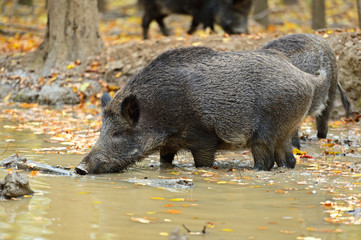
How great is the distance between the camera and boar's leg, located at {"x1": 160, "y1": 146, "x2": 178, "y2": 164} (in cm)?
747

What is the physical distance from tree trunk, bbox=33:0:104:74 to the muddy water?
7.30 meters

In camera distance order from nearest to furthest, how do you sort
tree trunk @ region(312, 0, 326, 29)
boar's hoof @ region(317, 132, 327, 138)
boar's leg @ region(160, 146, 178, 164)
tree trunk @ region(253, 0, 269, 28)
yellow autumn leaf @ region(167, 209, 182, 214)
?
yellow autumn leaf @ region(167, 209, 182, 214) → boar's leg @ region(160, 146, 178, 164) → boar's hoof @ region(317, 132, 327, 138) → tree trunk @ region(312, 0, 326, 29) → tree trunk @ region(253, 0, 269, 28)

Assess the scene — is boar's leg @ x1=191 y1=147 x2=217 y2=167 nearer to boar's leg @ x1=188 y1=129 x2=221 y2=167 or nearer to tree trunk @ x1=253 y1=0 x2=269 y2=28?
boar's leg @ x1=188 y1=129 x2=221 y2=167

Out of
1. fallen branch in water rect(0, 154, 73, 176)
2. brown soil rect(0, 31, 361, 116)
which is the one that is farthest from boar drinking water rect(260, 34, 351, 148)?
brown soil rect(0, 31, 361, 116)

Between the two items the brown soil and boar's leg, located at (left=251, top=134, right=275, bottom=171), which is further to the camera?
the brown soil

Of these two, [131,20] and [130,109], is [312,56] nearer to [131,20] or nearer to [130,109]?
[130,109]

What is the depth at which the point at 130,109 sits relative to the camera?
7.12 metres

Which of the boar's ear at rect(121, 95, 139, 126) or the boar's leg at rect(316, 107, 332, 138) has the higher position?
the boar's ear at rect(121, 95, 139, 126)

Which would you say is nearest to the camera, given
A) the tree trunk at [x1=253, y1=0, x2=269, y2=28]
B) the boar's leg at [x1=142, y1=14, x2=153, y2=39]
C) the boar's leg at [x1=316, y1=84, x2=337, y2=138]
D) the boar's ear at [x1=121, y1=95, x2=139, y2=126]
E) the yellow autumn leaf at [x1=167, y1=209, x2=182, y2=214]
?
the yellow autumn leaf at [x1=167, y1=209, x2=182, y2=214]

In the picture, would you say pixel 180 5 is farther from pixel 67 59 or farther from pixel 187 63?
pixel 187 63

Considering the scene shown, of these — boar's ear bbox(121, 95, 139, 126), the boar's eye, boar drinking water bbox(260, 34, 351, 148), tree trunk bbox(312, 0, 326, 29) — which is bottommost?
the boar's eye

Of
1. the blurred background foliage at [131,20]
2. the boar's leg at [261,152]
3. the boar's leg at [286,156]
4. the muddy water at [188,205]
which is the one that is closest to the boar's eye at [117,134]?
the muddy water at [188,205]

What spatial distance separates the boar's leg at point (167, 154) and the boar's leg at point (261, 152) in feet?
3.16

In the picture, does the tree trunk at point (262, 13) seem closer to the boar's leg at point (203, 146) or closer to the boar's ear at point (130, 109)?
the boar's leg at point (203, 146)
